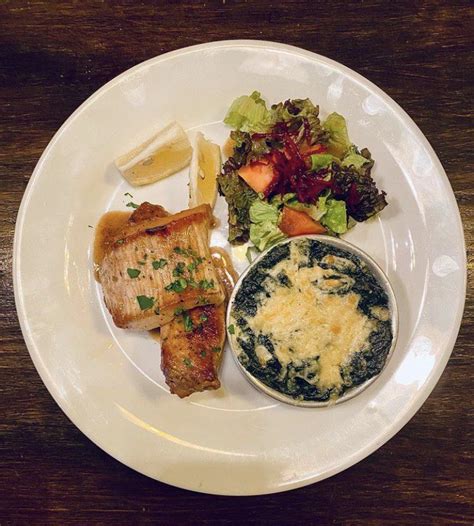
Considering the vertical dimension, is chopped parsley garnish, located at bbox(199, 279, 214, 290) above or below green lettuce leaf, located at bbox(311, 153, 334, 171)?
below

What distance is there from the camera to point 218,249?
114 inches

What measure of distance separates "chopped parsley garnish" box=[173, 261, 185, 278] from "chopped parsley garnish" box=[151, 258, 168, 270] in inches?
2.2

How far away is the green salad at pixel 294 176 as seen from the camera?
106 inches

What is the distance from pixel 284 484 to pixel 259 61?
2.06 m

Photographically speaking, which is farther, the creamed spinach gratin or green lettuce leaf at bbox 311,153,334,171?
green lettuce leaf at bbox 311,153,334,171

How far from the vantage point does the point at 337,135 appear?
275cm

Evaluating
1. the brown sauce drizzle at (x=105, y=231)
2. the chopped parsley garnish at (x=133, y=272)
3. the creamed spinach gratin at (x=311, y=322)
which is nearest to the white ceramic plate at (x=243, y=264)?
the brown sauce drizzle at (x=105, y=231)

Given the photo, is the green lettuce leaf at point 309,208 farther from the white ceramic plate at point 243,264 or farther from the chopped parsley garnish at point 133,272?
the chopped parsley garnish at point 133,272

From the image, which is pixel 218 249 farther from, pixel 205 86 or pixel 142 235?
pixel 205 86

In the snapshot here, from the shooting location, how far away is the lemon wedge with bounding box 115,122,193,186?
9.04ft

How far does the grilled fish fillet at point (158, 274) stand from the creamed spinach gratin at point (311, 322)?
217 millimetres

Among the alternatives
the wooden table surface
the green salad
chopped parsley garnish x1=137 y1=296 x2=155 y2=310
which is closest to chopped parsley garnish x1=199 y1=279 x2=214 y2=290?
chopped parsley garnish x1=137 y1=296 x2=155 y2=310

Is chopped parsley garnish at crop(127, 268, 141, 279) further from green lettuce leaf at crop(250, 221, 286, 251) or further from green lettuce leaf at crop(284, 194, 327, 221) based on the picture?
green lettuce leaf at crop(284, 194, 327, 221)

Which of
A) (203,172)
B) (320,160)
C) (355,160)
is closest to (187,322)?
(203,172)
